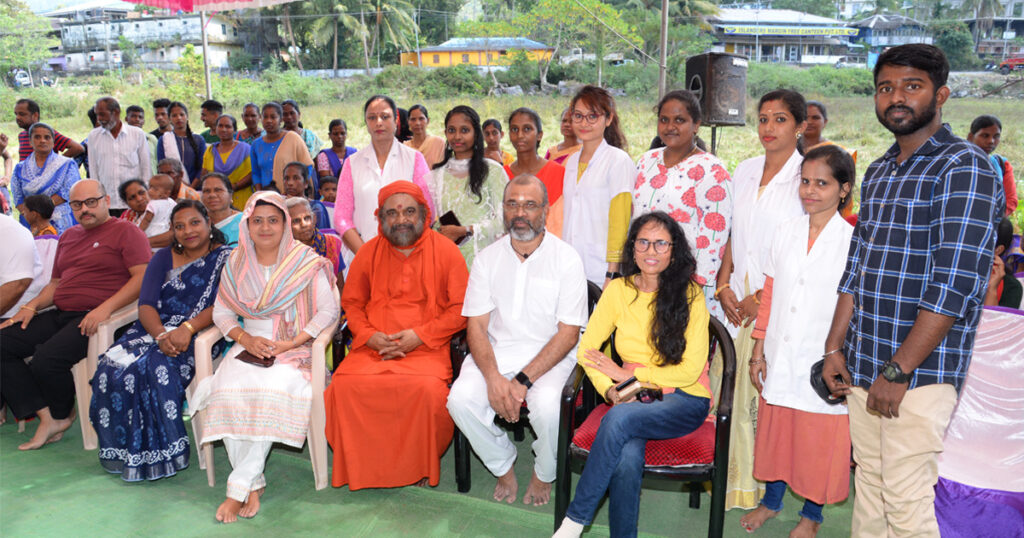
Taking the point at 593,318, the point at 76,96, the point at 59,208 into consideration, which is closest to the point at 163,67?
the point at 76,96

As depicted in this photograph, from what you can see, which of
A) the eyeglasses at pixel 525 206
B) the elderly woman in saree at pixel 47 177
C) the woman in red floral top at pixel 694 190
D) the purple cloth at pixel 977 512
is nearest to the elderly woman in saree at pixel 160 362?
the eyeglasses at pixel 525 206

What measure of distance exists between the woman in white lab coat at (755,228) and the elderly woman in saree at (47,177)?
609 cm

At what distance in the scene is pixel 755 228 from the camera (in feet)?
9.92

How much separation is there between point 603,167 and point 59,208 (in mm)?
5453

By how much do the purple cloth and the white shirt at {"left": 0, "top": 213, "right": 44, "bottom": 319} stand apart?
514cm

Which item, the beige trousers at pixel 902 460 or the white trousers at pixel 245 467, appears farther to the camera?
the white trousers at pixel 245 467

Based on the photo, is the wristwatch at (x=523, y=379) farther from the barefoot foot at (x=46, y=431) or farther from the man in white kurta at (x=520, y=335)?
the barefoot foot at (x=46, y=431)

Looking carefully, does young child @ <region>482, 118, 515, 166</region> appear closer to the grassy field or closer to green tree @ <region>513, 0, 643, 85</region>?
the grassy field

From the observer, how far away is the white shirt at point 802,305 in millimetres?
2562

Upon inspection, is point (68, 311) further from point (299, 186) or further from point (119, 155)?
point (119, 155)

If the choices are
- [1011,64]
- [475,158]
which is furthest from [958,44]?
[475,158]

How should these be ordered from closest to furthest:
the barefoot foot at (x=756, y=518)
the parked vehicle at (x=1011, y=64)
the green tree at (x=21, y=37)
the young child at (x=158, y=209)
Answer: the barefoot foot at (x=756, y=518) → the young child at (x=158, y=209) → the parked vehicle at (x=1011, y=64) → the green tree at (x=21, y=37)

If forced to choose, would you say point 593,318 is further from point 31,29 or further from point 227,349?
point 31,29

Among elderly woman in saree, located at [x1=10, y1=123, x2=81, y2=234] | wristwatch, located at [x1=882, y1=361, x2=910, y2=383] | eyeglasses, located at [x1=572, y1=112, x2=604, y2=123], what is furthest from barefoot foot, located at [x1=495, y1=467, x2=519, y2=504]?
elderly woman in saree, located at [x1=10, y1=123, x2=81, y2=234]
